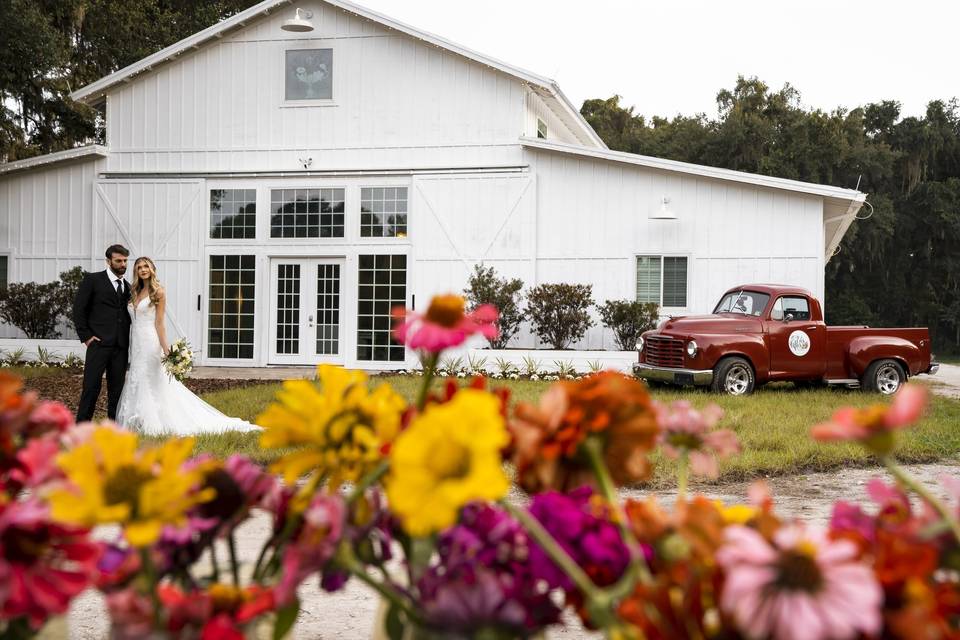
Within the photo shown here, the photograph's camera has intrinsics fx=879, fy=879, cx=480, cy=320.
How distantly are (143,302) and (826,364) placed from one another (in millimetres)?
9766

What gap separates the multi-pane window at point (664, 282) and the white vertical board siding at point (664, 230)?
141mm

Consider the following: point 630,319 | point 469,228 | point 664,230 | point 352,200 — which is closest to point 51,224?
point 352,200

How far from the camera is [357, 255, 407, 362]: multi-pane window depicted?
17.7 m

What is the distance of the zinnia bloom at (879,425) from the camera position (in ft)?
2.38

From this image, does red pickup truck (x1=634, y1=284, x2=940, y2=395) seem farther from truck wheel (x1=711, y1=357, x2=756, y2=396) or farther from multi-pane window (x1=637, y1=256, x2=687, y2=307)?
multi-pane window (x1=637, y1=256, x2=687, y2=307)

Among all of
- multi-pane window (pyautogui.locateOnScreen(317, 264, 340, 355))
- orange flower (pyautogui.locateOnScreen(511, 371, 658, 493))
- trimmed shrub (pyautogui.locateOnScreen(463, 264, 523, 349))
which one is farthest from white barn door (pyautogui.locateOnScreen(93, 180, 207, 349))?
orange flower (pyautogui.locateOnScreen(511, 371, 658, 493))

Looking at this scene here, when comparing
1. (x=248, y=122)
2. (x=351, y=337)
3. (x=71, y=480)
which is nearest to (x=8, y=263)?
(x=248, y=122)

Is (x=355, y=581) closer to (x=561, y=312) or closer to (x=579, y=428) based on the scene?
(x=579, y=428)

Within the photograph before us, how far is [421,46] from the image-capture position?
701 inches

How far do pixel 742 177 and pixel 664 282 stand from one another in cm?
241

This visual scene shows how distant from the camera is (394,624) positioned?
96 centimetres

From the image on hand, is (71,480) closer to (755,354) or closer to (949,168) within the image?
(755,354)

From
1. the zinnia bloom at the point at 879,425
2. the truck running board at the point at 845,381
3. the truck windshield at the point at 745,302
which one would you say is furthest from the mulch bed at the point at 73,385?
the zinnia bloom at the point at 879,425

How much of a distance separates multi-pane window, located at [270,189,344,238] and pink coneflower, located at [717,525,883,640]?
58.3ft
